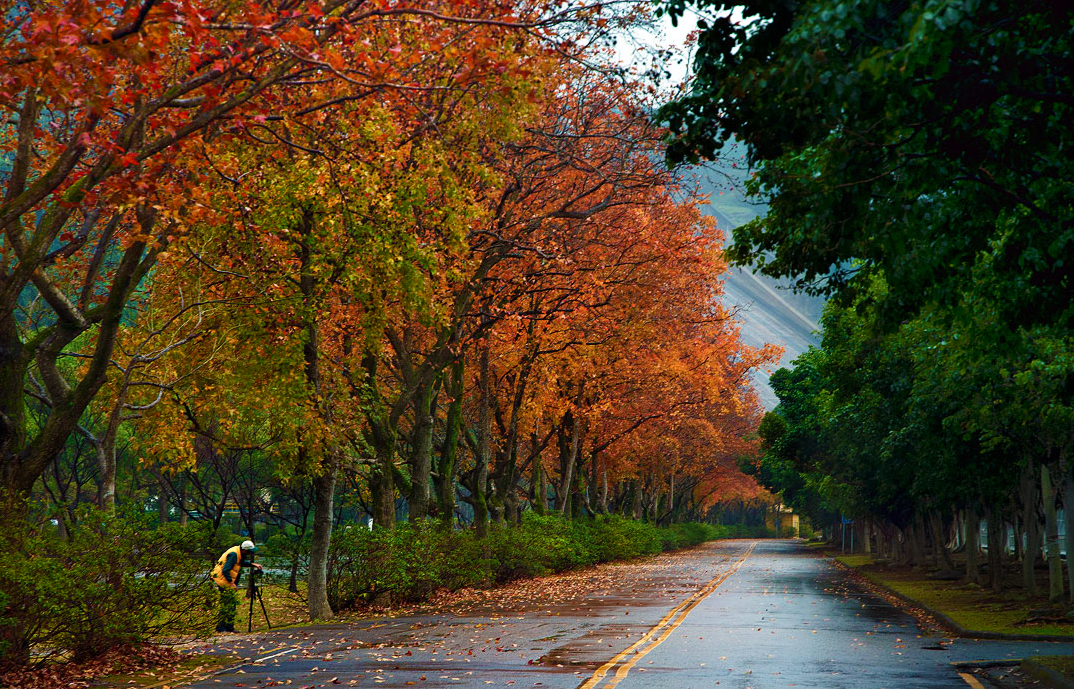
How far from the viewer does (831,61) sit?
749cm

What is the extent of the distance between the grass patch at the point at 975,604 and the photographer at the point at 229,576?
12580mm

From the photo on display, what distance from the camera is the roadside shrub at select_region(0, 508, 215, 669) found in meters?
11.6

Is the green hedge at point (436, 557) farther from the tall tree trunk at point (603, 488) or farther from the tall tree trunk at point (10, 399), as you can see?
the tall tree trunk at point (603, 488)

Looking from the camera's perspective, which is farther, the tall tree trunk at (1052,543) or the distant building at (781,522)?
the distant building at (781,522)

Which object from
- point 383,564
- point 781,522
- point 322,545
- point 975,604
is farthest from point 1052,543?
point 781,522

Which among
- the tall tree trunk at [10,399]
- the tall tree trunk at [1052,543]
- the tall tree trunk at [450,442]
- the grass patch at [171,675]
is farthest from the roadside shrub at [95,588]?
the tall tree trunk at [1052,543]

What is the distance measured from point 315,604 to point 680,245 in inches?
522

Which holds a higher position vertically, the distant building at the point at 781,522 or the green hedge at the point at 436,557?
the distant building at the point at 781,522

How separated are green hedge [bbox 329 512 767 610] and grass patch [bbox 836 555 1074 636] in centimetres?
1098

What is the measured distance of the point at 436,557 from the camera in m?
26.4

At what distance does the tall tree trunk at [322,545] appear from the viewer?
2202 cm

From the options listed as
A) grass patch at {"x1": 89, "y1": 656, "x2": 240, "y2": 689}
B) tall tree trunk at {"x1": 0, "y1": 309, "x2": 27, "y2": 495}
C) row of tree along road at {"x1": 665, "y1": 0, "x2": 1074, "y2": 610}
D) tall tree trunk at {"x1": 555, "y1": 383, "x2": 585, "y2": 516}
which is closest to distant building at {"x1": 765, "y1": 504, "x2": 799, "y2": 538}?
tall tree trunk at {"x1": 555, "y1": 383, "x2": 585, "y2": 516}

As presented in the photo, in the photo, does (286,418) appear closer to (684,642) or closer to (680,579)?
(684,642)

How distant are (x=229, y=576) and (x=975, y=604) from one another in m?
17.1
